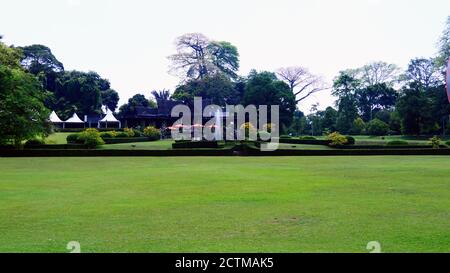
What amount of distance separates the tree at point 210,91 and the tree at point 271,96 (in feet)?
26.8

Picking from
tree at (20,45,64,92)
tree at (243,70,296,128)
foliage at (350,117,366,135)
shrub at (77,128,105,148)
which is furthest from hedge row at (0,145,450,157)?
tree at (20,45,64,92)

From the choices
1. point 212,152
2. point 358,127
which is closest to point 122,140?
point 212,152

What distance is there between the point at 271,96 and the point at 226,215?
164 feet

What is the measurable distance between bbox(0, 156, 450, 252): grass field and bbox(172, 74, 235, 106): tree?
166ft

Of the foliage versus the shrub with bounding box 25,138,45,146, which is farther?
the foliage

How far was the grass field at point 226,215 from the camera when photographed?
6574 mm

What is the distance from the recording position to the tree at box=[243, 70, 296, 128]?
190ft

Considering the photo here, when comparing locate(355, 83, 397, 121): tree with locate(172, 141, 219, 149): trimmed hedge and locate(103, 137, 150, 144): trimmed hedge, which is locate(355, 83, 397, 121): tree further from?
locate(172, 141, 219, 149): trimmed hedge

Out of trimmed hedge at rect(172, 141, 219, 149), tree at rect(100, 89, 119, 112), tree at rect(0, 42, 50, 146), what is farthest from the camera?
tree at rect(100, 89, 119, 112)

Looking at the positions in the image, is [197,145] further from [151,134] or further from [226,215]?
[226,215]

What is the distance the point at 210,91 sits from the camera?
66.7 m

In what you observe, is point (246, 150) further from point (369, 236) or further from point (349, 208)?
point (369, 236)

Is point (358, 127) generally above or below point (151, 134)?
above

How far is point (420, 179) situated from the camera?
15594mm
